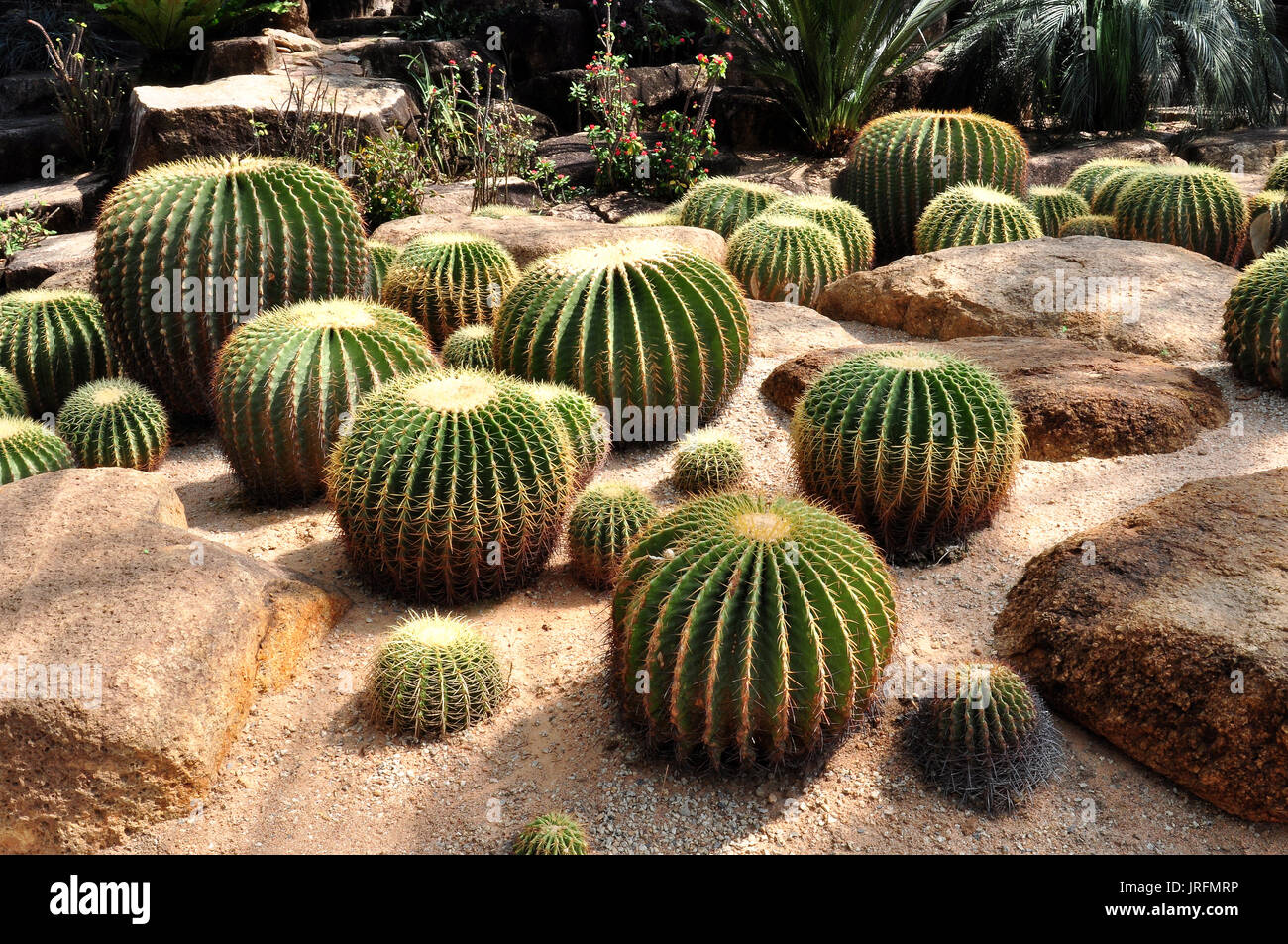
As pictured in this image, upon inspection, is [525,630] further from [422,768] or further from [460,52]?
[460,52]

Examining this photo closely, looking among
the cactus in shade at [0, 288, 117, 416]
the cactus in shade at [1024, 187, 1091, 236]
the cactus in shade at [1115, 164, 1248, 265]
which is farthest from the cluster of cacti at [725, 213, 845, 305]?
the cactus in shade at [0, 288, 117, 416]

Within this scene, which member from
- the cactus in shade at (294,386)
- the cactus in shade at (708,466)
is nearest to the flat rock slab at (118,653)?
the cactus in shade at (294,386)

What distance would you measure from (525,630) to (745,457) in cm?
157

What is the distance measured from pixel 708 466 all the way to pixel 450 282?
92.1 inches

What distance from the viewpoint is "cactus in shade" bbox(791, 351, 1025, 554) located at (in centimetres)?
428

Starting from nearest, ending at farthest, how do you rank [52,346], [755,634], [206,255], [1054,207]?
[755,634] → [206,255] → [52,346] → [1054,207]

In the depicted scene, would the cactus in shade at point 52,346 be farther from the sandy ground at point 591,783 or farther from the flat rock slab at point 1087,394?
the flat rock slab at point 1087,394

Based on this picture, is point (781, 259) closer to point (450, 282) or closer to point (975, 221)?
point (975, 221)

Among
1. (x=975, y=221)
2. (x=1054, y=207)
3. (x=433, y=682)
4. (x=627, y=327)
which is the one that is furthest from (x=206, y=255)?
(x=1054, y=207)

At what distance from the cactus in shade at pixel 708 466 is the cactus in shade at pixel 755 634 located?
5.03 feet

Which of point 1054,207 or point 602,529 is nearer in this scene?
point 602,529

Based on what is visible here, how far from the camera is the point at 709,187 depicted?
8.63m

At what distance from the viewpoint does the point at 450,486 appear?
4.10m
